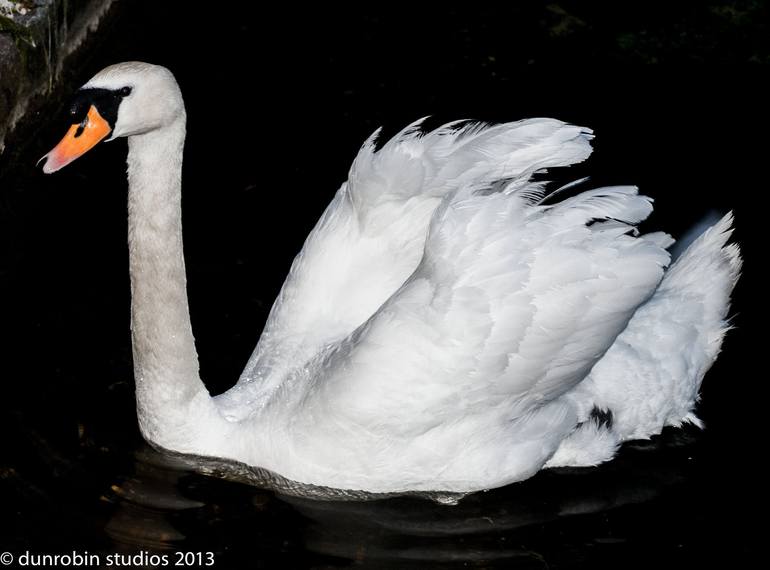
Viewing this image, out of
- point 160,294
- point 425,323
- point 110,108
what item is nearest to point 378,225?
point 425,323

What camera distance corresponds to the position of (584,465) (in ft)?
20.3

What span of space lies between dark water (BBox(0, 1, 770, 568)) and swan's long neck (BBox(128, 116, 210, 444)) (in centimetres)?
31

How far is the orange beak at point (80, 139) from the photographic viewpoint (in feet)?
16.5

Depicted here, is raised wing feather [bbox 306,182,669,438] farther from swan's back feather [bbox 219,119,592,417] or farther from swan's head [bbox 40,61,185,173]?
swan's head [bbox 40,61,185,173]

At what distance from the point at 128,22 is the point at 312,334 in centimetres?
474

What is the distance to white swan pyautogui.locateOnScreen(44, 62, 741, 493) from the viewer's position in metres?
5.40

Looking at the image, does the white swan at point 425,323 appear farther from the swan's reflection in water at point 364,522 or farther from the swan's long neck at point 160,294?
the swan's reflection in water at point 364,522

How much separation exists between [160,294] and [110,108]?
3.02 ft

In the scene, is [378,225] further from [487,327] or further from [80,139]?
[80,139]

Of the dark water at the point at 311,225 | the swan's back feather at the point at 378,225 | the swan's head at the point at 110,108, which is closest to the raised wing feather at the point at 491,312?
the swan's back feather at the point at 378,225

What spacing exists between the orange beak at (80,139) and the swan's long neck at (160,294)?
0.68ft

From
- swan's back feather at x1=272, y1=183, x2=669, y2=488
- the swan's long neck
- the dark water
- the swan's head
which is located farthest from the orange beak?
the dark water

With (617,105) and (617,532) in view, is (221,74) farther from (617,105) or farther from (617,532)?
(617,532)

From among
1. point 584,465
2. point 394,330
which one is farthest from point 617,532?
point 394,330
